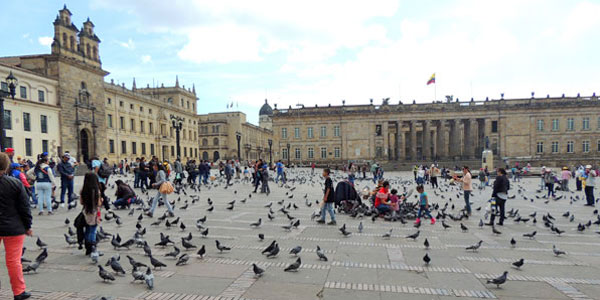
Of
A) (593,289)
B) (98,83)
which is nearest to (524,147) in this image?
(593,289)

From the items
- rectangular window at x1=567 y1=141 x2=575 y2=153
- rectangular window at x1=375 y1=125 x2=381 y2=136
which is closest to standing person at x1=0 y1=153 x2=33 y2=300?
rectangular window at x1=375 y1=125 x2=381 y2=136

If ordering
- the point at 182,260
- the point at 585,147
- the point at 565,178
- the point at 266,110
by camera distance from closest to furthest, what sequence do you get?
the point at 182,260, the point at 565,178, the point at 585,147, the point at 266,110

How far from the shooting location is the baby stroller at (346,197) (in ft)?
35.2

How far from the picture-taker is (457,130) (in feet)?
183

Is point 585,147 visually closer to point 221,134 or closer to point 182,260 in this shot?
point 221,134

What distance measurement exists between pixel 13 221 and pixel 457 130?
196 feet

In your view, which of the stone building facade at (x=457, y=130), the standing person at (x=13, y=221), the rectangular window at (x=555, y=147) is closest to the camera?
the standing person at (x=13, y=221)

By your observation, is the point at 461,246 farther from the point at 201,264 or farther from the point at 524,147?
the point at 524,147

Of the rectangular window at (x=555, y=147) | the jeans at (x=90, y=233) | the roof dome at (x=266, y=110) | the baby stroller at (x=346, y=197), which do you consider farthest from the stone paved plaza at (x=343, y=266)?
the roof dome at (x=266, y=110)

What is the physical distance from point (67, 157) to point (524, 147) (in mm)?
61568

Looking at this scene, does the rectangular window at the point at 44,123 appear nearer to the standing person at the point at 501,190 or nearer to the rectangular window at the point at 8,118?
the rectangular window at the point at 8,118

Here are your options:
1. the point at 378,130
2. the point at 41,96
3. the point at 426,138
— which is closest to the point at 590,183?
the point at 426,138

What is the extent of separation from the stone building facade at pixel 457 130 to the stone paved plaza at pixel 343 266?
4596cm

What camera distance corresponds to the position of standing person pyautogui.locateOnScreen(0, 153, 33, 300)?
3912 mm
